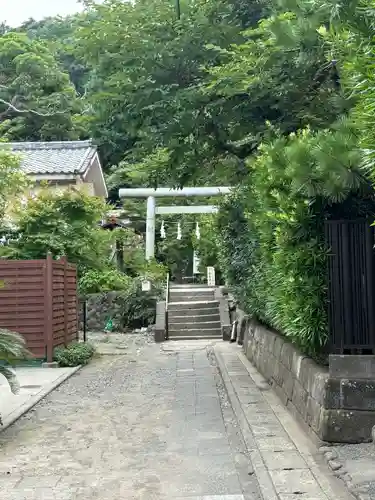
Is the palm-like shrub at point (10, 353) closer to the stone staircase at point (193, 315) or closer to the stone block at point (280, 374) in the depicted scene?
the stone block at point (280, 374)

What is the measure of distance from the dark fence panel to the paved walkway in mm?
1161

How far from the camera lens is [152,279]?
2283 cm

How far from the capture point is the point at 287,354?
816 centimetres

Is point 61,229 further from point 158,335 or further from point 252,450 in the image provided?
point 252,450

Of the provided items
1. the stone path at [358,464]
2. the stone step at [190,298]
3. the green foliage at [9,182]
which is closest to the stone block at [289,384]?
the stone path at [358,464]

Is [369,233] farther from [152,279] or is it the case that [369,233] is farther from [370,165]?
[152,279]

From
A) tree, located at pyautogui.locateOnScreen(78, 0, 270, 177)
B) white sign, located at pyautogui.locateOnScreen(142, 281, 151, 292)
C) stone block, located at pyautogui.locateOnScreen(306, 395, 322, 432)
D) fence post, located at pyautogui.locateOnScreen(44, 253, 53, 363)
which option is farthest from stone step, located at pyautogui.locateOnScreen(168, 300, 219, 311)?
stone block, located at pyautogui.locateOnScreen(306, 395, 322, 432)

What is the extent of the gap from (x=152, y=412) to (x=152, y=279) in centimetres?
1446

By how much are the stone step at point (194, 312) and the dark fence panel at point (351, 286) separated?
47.0 ft

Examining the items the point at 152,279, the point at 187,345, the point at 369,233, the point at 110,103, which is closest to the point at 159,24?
the point at 110,103

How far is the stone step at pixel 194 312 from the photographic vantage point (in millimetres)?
20641

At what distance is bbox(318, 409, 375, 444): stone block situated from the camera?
5.79 metres

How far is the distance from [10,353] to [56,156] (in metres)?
21.2

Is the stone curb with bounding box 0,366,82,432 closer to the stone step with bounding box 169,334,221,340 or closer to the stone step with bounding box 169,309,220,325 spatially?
the stone step with bounding box 169,334,221,340
